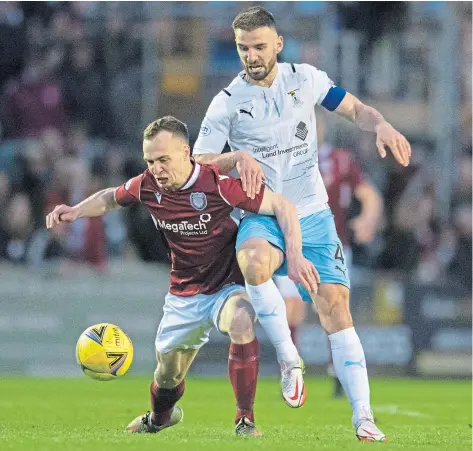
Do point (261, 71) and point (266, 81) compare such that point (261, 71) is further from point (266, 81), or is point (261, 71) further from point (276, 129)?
point (276, 129)

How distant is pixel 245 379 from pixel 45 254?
315 inches

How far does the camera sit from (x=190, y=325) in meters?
7.82

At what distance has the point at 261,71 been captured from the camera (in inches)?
306

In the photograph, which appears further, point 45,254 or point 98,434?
point 45,254

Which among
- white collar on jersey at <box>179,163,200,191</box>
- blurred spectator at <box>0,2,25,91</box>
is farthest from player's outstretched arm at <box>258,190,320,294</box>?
blurred spectator at <box>0,2,25,91</box>

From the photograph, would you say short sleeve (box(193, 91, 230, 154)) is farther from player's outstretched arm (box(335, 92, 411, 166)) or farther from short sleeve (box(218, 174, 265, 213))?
player's outstretched arm (box(335, 92, 411, 166))

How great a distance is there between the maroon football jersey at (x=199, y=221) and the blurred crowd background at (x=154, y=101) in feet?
24.3

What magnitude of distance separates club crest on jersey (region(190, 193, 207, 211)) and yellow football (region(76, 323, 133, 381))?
3.64ft

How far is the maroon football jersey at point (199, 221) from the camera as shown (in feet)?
25.0

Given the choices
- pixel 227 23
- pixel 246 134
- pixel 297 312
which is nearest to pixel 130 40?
pixel 227 23

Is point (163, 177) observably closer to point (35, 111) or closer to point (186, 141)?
point (186, 141)

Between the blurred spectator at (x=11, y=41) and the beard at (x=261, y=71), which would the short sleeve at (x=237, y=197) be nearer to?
the beard at (x=261, y=71)

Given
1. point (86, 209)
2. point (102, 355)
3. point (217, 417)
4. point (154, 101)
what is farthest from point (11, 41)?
point (102, 355)

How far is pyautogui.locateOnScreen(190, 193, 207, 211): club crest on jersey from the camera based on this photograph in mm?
7617
